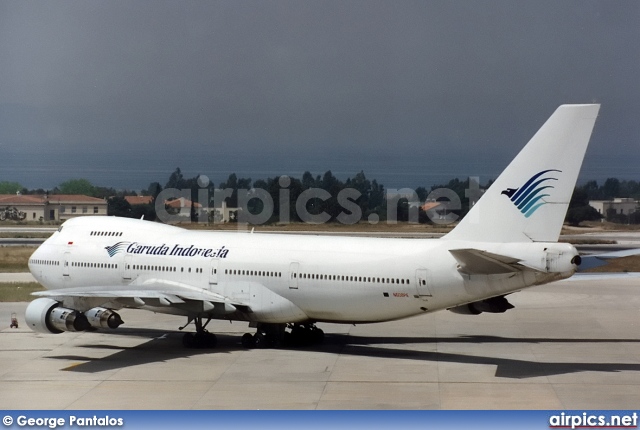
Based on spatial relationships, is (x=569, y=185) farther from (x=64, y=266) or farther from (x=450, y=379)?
(x=64, y=266)

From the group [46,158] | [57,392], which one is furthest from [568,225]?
[46,158]

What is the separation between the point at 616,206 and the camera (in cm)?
9369

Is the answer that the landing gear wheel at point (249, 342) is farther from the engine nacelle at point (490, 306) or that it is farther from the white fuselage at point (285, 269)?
the engine nacelle at point (490, 306)

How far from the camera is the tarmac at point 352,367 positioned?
24.5 m

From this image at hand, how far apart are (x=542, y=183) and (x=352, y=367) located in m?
8.22

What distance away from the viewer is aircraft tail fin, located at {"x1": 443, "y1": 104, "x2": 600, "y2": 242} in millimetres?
27578

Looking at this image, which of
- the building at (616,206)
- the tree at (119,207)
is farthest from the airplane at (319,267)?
the building at (616,206)

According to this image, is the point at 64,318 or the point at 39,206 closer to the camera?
the point at 64,318

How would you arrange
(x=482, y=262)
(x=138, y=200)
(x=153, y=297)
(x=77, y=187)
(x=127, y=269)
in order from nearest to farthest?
(x=482, y=262)
(x=153, y=297)
(x=127, y=269)
(x=138, y=200)
(x=77, y=187)

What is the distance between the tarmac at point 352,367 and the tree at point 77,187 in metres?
59.8

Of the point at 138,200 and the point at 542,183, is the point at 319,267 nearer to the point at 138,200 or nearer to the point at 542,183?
the point at 542,183

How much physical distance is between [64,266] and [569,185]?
67.1 feet

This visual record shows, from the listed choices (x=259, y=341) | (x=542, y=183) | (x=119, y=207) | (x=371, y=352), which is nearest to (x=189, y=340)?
(x=259, y=341)

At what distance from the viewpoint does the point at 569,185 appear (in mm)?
27844
